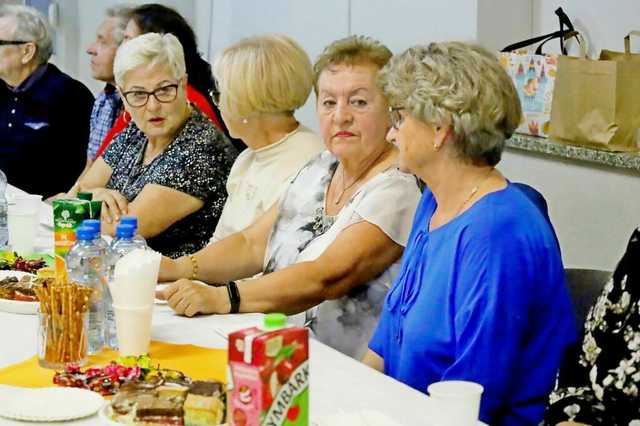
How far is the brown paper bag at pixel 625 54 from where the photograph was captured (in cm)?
308

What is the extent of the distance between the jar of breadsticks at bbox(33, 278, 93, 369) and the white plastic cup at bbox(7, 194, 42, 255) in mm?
980

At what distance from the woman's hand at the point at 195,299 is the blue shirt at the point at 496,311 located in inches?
16.6

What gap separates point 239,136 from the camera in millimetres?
3143

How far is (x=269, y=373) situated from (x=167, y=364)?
0.67 meters

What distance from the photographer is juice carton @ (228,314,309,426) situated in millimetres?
1367

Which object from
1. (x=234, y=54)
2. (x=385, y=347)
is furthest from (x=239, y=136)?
(x=385, y=347)

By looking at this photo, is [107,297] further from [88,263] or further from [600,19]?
[600,19]

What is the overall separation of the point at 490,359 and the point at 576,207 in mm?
1488

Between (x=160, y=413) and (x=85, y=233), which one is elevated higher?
(x=85, y=233)

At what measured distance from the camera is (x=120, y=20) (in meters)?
4.67

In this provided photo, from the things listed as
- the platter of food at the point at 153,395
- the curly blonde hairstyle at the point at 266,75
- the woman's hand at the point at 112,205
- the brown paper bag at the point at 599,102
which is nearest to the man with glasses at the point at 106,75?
the woman's hand at the point at 112,205

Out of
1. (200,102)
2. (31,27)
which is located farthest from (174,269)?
(31,27)

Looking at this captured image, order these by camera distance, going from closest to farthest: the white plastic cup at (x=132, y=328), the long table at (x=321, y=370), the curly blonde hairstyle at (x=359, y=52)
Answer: the long table at (x=321, y=370)
the white plastic cup at (x=132, y=328)
the curly blonde hairstyle at (x=359, y=52)

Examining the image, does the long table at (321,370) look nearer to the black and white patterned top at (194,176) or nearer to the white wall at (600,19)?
the black and white patterned top at (194,176)
